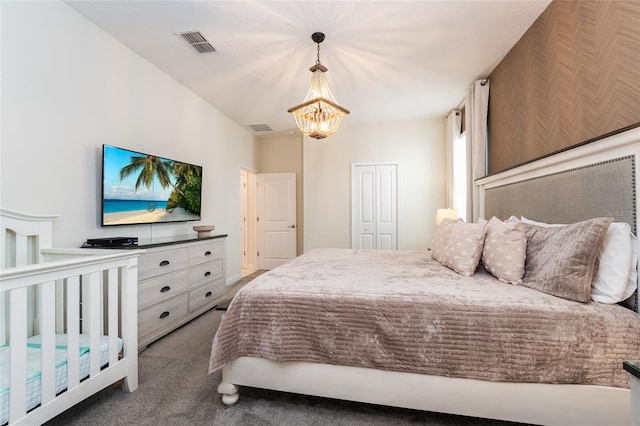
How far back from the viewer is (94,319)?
150 centimetres

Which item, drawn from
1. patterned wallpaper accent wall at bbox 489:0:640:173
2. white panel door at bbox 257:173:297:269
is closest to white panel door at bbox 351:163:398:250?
white panel door at bbox 257:173:297:269

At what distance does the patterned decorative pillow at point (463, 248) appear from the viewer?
6.11ft

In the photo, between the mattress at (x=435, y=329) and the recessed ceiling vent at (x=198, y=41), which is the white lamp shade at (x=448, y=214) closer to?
the mattress at (x=435, y=329)

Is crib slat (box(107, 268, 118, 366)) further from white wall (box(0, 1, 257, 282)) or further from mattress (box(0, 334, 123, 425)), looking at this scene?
white wall (box(0, 1, 257, 282))

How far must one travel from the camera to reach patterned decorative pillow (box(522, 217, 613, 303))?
51.6 inches

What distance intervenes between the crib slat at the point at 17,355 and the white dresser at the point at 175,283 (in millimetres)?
1041

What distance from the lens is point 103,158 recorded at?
2246mm

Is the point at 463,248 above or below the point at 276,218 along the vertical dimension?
below

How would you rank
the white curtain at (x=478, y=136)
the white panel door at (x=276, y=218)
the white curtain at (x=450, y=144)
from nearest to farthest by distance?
the white curtain at (x=478, y=136), the white curtain at (x=450, y=144), the white panel door at (x=276, y=218)

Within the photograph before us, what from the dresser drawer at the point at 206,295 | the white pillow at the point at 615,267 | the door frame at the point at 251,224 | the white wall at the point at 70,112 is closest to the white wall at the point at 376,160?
the door frame at the point at 251,224

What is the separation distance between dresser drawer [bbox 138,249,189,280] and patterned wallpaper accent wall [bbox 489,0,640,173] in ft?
10.9

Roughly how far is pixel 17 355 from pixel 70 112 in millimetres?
1814

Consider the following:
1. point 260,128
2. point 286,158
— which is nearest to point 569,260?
point 260,128

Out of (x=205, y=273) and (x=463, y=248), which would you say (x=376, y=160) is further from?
(x=205, y=273)
